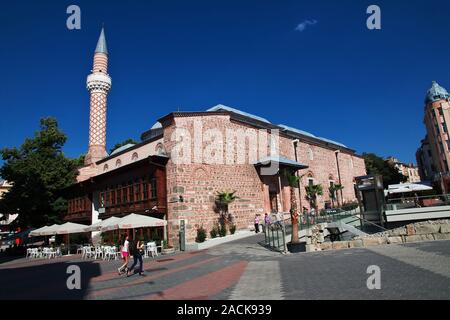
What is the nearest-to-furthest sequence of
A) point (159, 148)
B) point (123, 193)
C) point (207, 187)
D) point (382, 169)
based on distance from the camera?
point (207, 187) → point (123, 193) → point (159, 148) → point (382, 169)

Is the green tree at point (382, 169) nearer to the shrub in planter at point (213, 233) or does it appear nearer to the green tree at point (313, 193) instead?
the green tree at point (313, 193)

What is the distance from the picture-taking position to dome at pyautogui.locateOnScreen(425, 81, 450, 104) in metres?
43.1

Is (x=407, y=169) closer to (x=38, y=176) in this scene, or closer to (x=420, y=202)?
(x=420, y=202)

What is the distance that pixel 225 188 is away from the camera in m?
24.1

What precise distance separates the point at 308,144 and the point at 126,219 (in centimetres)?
2594

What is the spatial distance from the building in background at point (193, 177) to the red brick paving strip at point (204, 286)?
11.4 metres

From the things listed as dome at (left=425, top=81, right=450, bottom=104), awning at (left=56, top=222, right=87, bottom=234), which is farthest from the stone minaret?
dome at (left=425, top=81, right=450, bottom=104)

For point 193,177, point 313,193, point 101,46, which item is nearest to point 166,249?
point 193,177

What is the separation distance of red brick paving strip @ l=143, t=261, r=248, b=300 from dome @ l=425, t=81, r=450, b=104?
1781 inches

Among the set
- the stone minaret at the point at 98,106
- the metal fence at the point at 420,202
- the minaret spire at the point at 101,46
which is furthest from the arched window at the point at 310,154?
the minaret spire at the point at 101,46

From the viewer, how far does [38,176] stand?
28609 mm

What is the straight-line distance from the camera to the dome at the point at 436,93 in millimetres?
43134

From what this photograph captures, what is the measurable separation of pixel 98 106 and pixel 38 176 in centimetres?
1254
